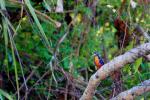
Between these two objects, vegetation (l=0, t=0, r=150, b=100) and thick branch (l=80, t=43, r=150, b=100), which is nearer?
thick branch (l=80, t=43, r=150, b=100)

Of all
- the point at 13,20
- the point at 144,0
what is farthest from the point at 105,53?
the point at 13,20

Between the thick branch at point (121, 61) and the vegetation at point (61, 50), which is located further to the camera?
the vegetation at point (61, 50)

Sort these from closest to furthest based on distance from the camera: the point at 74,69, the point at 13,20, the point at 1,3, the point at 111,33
→ the point at 1,3
the point at 74,69
the point at 13,20
the point at 111,33

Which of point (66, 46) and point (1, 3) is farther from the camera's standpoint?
point (66, 46)

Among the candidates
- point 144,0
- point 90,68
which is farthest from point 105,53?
point 144,0

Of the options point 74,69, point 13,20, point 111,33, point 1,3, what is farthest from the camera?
point 111,33

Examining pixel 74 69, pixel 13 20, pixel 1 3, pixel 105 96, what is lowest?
pixel 105 96

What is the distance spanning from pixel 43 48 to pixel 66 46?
0.14 m

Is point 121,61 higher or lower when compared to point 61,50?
higher

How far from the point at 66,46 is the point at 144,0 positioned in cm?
55

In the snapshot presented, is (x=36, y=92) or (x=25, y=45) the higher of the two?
(x=25, y=45)

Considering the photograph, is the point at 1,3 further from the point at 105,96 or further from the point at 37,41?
the point at 105,96

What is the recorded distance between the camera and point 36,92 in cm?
259

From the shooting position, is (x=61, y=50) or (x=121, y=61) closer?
(x=121, y=61)
